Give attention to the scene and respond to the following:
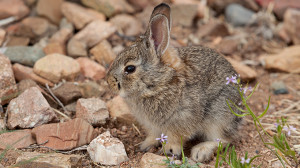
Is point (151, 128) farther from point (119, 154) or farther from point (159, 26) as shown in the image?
point (159, 26)

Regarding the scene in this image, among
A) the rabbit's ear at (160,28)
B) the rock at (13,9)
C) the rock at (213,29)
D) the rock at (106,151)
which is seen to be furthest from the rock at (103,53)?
the rock at (106,151)

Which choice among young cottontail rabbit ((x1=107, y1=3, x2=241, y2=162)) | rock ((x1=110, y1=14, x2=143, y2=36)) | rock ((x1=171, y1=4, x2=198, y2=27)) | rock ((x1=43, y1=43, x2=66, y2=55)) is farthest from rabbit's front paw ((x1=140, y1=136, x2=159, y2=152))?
rock ((x1=171, y1=4, x2=198, y2=27))

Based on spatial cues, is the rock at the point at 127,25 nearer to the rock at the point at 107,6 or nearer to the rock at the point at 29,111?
the rock at the point at 107,6

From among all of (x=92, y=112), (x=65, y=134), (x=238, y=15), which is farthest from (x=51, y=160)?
(x=238, y=15)

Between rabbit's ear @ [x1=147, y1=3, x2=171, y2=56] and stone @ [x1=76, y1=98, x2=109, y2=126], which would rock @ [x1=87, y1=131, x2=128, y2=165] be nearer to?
stone @ [x1=76, y1=98, x2=109, y2=126]

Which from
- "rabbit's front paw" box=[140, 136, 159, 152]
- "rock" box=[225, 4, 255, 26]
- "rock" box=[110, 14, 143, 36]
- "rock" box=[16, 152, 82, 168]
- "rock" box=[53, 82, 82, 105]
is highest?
"rock" box=[225, 4, 255, 26]

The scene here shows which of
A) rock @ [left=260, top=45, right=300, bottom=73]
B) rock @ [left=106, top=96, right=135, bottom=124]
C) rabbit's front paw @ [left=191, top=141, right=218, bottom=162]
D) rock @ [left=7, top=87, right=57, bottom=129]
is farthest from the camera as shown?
rock @ [left=260, top=45, right=300, bottom=73]
